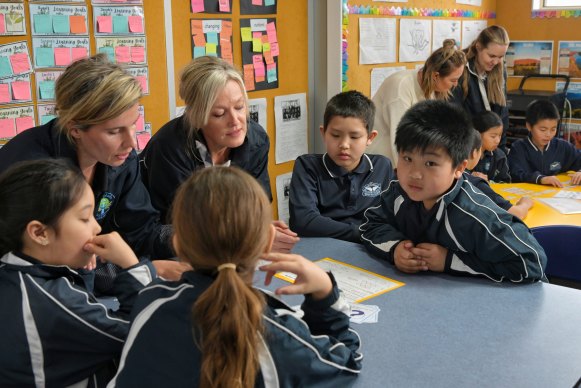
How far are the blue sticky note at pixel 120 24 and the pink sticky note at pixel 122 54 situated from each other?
0.07m

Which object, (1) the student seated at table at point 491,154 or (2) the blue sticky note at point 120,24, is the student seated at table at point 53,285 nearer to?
(2) the blue sticky note at point 120,24

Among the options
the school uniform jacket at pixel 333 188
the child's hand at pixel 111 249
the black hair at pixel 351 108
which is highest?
the black hair at pixel 351 108

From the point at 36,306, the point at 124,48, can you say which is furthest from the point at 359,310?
the point at 124,48

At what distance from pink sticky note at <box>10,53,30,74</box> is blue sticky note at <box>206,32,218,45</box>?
102 centimetres

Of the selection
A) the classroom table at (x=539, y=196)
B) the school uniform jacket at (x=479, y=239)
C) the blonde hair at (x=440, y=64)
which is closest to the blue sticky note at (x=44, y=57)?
the school uniform jacket at (x=479, y=239)

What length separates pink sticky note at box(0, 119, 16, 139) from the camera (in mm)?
2309

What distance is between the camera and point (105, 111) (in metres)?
1.68

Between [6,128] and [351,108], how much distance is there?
4.42ft

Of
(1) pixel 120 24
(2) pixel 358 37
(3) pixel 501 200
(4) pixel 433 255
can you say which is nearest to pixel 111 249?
(4) pixel 433 255

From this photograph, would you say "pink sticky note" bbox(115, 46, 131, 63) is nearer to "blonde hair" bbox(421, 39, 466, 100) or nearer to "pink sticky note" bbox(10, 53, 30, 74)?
"pink sticky note" bbox(10, 53, 30, 74)

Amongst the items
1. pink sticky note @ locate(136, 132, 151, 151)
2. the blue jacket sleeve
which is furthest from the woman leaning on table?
pink sticky note @ locate(136, 132, 151, 151)

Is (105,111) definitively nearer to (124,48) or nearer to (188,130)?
(188,130)

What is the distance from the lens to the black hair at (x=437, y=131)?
1.82 metres

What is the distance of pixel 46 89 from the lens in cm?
243
